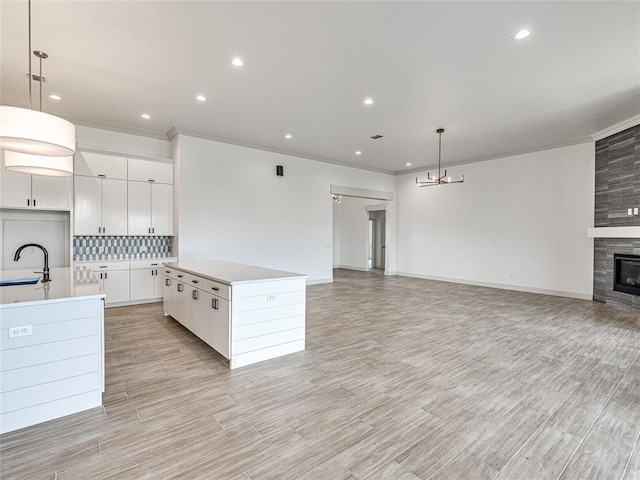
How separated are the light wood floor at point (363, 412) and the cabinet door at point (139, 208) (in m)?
2.25

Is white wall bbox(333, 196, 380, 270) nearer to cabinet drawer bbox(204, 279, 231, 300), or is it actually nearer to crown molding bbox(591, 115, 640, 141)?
crown molding bbox(591, 115, 640, 141)

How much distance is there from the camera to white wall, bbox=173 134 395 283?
611cm

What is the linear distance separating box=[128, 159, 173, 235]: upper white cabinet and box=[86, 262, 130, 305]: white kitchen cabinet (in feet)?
2.26

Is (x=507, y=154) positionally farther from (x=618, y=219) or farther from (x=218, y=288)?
(x=218, y=288)

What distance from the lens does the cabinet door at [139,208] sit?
18.8 ft

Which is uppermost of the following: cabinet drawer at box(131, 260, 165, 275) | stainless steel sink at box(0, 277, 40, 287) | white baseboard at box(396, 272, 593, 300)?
stainless steel sink at box(0, 277, 40, 287)

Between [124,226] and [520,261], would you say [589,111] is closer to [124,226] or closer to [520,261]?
[520,261]

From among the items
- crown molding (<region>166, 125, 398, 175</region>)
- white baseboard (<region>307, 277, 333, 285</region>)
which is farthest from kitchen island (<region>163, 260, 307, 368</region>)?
white baseboard (<region>307, 277, 333, 285</region>)

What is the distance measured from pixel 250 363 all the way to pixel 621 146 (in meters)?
7.31

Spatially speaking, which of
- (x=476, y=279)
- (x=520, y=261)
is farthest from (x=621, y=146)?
(x=476, y=279)

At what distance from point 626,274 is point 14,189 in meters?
10.4

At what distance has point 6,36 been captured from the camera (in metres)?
3.16

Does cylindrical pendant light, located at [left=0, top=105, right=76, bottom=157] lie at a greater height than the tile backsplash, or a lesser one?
greater

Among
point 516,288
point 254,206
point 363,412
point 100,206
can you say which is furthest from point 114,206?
point 516,288
